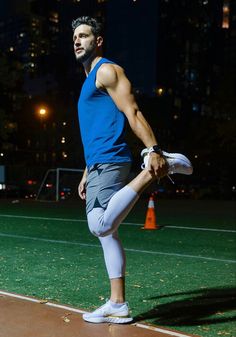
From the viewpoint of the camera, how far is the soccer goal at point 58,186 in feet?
98.4

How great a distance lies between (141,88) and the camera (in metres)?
103

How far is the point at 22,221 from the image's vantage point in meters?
15.1

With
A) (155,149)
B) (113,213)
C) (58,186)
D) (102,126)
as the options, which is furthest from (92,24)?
(58,186)

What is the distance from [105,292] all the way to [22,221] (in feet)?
32.3

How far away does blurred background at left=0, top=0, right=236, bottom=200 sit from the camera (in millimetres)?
42688

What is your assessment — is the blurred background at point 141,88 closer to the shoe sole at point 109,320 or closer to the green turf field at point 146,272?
the green turf field at point 146,272

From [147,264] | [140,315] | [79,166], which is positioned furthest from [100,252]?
[79,166]

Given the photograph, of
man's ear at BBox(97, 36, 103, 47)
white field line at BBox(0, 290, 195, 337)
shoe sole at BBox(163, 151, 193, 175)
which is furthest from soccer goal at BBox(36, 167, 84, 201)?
shoe sole at BBox(163, 151, 193, 175)

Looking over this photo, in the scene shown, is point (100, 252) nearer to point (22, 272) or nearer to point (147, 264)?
point (147, 264)

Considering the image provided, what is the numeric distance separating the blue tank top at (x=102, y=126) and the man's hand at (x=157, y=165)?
446 mm

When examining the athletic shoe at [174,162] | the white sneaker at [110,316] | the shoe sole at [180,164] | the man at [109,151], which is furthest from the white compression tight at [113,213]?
the white sneaker at [110,316]

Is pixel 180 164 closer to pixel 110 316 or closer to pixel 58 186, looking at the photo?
pixel 110 316

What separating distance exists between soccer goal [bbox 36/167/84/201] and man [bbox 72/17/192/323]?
24.5 metres

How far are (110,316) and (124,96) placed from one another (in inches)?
68.4
